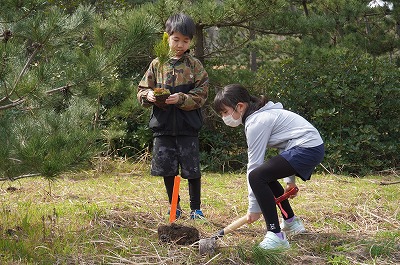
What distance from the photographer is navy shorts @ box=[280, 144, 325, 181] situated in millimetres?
3459

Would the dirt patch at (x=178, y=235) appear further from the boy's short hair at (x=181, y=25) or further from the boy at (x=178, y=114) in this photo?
the boy's short hair at (x=181, y=25)

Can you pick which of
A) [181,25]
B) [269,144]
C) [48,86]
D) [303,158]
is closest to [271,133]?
[269,144]

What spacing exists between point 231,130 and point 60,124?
187 inches

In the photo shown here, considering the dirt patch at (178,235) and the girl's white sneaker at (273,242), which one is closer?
the girl's white sneaker at (273,242)

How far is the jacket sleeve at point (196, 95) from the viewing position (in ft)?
13.3

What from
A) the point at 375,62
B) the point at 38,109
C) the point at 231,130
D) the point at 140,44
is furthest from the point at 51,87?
the point at 375,62

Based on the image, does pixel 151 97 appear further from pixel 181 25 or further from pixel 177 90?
pixel 181 25

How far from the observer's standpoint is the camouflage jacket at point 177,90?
417 cm

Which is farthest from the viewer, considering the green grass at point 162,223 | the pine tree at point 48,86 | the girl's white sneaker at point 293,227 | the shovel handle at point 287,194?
the girl's white sneaker at point 293,227

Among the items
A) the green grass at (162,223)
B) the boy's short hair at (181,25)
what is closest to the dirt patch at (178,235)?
the green grass at (162,223)

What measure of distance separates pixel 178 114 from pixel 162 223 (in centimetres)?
78

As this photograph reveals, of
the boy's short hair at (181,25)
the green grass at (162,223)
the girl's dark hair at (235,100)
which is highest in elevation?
the boy's short hair at (181,25)

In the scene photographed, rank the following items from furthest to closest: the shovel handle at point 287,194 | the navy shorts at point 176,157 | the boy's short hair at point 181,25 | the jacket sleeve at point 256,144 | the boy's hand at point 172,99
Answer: the navy shorts at point 176,157 < the boy's short hair at point 181,25 < the boy's hand at point 172,99 < the shovel handle at point 287,194 < the jacket sleeve at point 256,144

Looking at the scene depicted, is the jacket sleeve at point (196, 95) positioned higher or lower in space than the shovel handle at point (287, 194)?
higher
